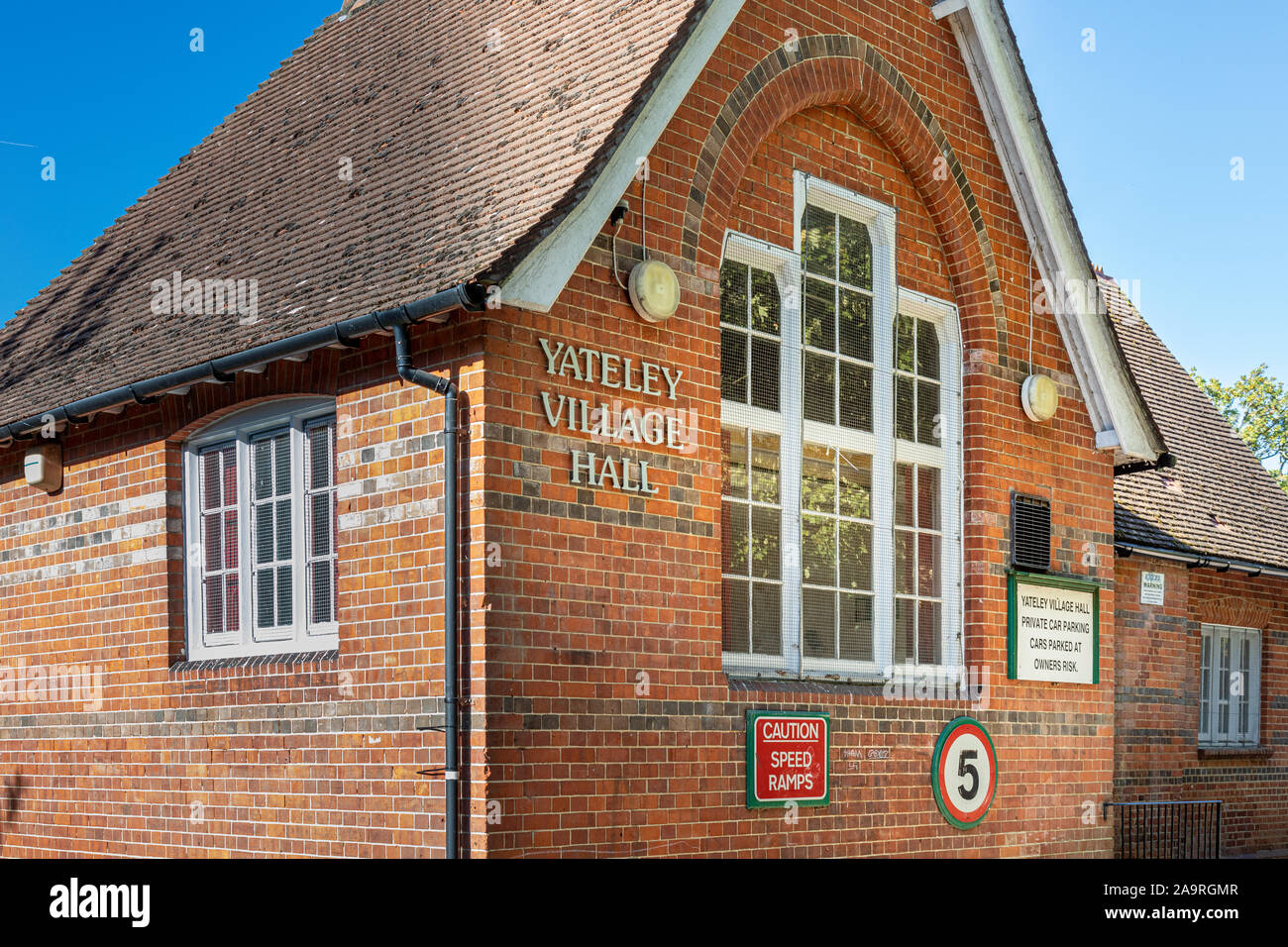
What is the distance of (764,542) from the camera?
9.75 m

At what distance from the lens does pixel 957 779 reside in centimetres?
1063

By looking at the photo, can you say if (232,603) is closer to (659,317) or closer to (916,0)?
(659,317)

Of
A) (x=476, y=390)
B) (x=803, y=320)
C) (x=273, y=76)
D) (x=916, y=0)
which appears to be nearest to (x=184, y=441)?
(x=476, y=390)

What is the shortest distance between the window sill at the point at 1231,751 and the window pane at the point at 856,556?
6439 mm

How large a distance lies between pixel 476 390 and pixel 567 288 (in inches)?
34.8

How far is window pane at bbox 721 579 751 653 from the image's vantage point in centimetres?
943

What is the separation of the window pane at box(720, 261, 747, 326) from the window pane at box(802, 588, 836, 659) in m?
1.95

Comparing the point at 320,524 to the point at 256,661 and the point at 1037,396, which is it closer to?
the point at 256,661

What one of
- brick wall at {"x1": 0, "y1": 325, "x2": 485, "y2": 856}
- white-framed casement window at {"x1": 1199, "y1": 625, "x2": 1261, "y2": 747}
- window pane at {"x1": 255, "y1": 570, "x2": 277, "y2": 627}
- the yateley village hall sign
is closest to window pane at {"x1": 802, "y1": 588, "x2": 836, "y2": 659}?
the yateley village hall sign

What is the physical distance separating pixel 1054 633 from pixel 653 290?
5014 mm

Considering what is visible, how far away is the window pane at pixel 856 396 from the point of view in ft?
34.5

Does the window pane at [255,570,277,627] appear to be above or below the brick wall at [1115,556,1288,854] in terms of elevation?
above

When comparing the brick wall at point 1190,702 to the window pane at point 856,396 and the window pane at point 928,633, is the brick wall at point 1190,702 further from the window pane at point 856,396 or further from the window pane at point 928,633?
the window pane at point 856,396

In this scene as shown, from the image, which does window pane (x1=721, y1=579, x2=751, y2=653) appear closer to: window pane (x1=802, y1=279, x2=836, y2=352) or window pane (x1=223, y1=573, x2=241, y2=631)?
window pane (x1=802, y1=279, x2=836, y2=352)
